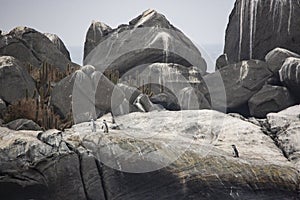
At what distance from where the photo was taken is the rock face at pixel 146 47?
19.0 metres

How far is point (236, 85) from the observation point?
52.0ft

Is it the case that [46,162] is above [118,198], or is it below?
above

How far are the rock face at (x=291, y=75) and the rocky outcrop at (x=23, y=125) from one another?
846 cm

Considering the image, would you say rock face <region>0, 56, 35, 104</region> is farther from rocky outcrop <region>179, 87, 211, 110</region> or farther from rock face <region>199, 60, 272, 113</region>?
rock face <region>199, 60, 272, 113</region>

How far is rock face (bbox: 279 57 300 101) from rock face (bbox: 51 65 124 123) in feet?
18.0

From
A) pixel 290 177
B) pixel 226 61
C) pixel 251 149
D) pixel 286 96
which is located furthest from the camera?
pixel 226 61

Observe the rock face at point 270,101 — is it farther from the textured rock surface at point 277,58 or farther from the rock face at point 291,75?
the textured rock surface at point 277,58

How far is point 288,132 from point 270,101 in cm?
540

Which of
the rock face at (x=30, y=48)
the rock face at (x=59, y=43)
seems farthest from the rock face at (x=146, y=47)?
the rock face at (x=59, y=43)

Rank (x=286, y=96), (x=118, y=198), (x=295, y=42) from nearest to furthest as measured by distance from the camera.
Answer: (x=118, y=198), (x=286, y=96), (x=295, y=42)

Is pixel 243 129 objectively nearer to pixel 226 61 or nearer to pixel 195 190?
pixel 195 190

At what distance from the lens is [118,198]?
7457 mm

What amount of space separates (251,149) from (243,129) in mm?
794

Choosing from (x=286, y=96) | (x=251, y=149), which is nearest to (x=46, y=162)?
(x=251, y=149)
